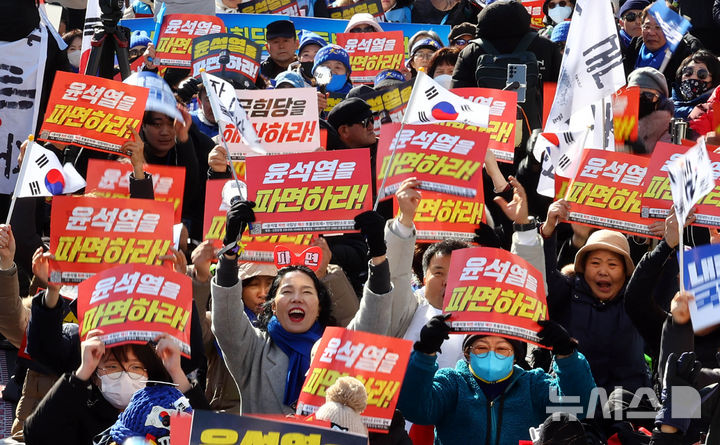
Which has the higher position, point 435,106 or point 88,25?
point 88,25

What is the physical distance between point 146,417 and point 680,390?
7.02 feet

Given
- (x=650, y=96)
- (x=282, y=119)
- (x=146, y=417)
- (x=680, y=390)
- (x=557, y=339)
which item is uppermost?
(x=650, y=96)

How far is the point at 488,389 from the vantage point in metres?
6.39

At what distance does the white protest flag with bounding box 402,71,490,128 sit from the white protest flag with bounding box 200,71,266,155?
34.1 inches

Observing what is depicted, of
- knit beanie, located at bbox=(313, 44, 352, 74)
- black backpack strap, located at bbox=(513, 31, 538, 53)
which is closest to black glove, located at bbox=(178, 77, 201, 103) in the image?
knit beanie, located at bbox=(313, 44, 352, 74)

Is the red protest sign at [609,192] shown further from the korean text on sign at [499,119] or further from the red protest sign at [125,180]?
the red protest sign at [125,180]

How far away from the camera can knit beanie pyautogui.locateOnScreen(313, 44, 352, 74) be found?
11727mm

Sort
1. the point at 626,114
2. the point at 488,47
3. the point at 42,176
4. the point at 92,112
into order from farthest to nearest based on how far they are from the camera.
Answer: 1. the point at 488,47
2. the point at 626,114
3. the point at 92,112
4. the point at 42,176

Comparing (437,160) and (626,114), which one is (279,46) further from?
(437,160)

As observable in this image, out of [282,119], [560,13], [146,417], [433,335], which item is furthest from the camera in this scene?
[560,13]

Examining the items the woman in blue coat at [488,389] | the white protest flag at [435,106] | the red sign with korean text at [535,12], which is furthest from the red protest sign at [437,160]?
the red sign with korean text at [535,12]

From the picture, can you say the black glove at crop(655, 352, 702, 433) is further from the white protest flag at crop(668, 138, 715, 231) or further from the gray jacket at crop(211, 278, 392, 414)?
the gray jacket at crop(211, 278, 392, 414)

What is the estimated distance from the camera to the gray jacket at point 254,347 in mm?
6543

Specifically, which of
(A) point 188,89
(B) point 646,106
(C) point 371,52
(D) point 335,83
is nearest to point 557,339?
(B) point 646,106
